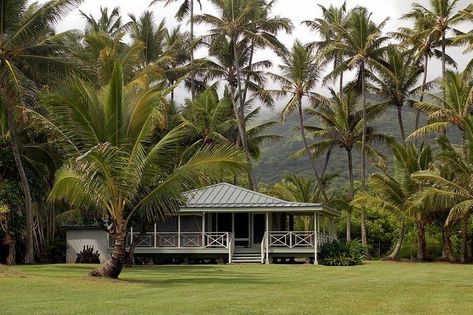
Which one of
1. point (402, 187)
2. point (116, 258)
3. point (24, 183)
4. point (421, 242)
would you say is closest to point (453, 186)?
point (402, 187)

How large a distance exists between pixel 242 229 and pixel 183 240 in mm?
2917

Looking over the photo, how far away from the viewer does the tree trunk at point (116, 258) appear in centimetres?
1720

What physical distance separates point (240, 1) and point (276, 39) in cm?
308

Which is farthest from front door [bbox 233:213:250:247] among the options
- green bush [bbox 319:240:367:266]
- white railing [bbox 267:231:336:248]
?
green bush [bbox 319:240:367:266]

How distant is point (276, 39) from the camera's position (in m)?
41.0

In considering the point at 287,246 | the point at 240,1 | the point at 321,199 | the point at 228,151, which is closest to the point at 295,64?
the point at 240,1

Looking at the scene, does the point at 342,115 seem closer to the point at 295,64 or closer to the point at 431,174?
the point at 295,64

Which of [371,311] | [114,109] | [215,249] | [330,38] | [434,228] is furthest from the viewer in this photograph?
[330,38]

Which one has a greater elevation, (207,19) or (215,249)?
(207,19)

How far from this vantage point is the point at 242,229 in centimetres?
3256

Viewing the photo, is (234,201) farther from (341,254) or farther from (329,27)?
(329,27)

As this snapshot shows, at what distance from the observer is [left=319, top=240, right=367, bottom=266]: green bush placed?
96.9 ft

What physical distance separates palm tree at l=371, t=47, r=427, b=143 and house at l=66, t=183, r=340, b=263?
10.0 m

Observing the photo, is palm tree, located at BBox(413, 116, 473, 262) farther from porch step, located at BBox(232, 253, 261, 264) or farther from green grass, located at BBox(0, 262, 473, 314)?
green grass, located at BBox(0, 262, 473, 314)
